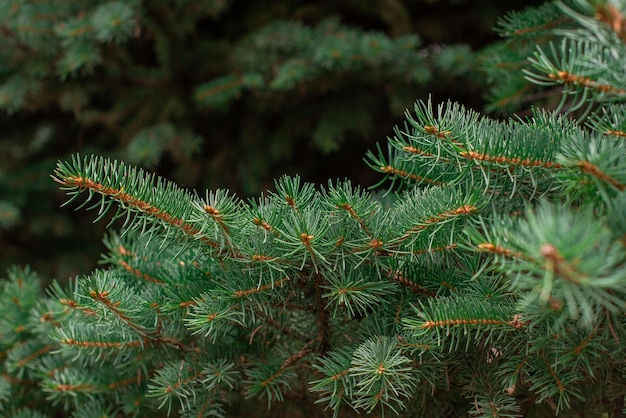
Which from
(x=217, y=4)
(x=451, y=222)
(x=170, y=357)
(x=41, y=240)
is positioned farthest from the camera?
(x=41, y=240)

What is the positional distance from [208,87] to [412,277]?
1046 millimetres

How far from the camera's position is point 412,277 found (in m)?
0.61

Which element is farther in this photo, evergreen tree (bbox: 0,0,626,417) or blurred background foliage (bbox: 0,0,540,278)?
blurred background foliage (bbox: 0,0,540,278)

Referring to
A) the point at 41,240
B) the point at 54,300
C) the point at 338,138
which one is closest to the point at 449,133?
the point at 54,300

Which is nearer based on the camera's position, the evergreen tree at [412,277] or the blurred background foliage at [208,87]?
the evergreen tree at [412,277]

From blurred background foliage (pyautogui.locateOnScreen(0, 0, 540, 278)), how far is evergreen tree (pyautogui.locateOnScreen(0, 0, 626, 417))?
855 mm

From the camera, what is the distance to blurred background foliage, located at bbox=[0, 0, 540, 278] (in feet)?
4.76

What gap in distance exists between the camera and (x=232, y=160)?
68.7 inches

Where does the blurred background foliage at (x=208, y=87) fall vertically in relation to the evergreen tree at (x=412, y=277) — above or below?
above

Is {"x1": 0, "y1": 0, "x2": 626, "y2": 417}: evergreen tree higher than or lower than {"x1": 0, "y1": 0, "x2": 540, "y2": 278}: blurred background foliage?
lower

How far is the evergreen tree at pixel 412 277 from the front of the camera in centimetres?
44

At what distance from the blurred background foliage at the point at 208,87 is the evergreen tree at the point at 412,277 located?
33.7 inches

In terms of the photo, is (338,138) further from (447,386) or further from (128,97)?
(447,386)

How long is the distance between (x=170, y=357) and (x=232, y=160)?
1112 mm
